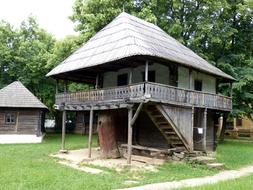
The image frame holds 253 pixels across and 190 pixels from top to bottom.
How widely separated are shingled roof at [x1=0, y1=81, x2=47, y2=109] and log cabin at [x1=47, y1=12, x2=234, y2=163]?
289 inches

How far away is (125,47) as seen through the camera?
18.5 meters

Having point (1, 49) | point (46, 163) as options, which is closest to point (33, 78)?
point (1, 49)

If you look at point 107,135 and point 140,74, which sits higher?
point 140,74

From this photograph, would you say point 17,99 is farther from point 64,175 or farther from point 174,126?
point 64,175

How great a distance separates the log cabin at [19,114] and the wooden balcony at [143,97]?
8.29 metres

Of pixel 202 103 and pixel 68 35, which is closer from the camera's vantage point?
pixel 202 103

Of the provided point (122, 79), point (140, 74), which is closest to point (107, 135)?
point (122, 79)

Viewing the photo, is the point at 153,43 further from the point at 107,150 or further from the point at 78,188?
the point at 78,188

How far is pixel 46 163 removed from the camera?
17.9 meters

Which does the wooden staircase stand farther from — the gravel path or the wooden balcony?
the gravel path

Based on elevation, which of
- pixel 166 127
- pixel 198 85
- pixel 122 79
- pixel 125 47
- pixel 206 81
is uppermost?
pixel 125 47

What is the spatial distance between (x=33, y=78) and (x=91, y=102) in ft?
71.2

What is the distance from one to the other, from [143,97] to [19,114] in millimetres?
17509

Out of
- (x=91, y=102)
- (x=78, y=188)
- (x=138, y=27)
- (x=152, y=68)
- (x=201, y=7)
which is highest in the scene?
(x=201, y=7)
